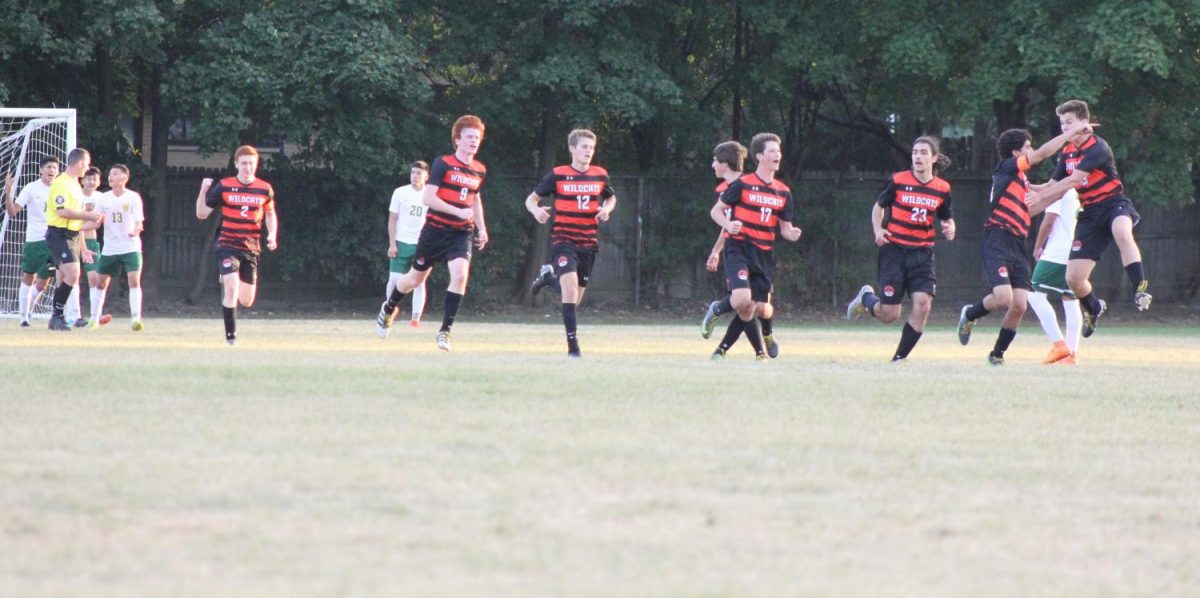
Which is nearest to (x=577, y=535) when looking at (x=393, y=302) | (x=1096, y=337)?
(x=393, y=302)

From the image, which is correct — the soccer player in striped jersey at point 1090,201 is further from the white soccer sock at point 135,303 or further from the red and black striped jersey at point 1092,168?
the white soccer sock at point 135,303

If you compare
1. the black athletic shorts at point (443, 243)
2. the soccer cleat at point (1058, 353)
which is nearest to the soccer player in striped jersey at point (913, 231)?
the soccer cleat at point (1058, 353)

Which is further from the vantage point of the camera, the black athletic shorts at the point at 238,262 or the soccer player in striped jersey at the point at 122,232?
the soccer player in striped jersey at the point at 122,232

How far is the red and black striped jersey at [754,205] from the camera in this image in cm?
1333

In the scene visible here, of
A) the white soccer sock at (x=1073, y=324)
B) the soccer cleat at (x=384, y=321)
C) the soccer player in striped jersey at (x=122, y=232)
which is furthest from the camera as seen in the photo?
the soccer player in striped jersey at (x=122, y=232)

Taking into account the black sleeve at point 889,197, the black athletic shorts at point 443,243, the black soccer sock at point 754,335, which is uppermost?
the black sleeve at point 889,197

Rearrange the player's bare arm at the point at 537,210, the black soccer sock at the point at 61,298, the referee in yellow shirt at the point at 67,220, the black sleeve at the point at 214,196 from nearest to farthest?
the player's bare arm at the point at 537,210 → the black sleeve at the point at 214,196 → the referee in yellow shirt at the point at 67,220 → the black soccer sock at the point at 61,298

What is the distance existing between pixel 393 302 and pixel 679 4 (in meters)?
16.2

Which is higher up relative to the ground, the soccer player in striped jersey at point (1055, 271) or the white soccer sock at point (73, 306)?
the soccer player in striped jersey at point (1055, 271)

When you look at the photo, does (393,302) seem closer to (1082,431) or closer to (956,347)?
(956,347)

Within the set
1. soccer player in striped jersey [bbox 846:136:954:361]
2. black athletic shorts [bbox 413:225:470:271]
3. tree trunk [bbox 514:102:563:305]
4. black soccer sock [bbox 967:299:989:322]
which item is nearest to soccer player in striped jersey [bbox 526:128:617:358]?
black athletic shorts [bbox 413:225:470:271]

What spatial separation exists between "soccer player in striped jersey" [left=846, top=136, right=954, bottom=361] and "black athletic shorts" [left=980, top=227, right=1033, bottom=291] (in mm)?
384

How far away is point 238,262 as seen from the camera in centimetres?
1543

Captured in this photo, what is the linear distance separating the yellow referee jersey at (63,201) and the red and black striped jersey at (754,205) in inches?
333
